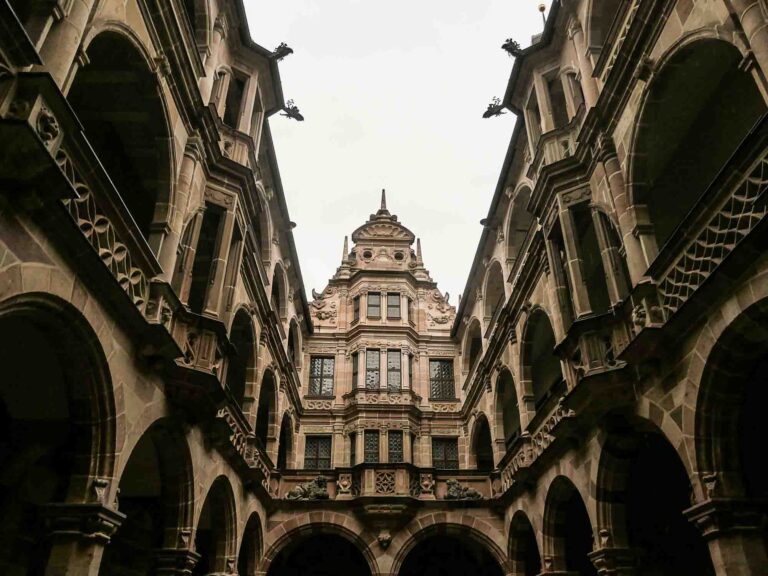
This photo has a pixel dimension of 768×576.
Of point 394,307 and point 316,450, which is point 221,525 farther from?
point 394,307

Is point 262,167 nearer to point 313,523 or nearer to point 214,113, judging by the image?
point 214,113

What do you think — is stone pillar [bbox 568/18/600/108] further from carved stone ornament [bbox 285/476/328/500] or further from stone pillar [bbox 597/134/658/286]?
carved stone ornament [bbox 285/476/328/500]

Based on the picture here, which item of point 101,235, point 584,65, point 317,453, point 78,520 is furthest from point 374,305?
point 78,520

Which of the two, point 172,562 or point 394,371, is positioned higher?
point 394,371

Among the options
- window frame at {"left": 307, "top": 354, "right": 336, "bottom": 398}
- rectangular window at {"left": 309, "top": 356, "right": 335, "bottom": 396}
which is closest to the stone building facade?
window frame at {"left": 307, "top": 354, "right": 336, "bottom": 398}

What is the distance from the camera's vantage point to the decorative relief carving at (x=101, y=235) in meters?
7.06

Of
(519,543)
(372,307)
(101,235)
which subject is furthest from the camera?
(372,307)

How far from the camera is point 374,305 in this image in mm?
28578

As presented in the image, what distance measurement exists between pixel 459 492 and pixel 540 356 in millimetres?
5147

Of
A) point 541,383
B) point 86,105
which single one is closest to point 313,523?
point 541,383

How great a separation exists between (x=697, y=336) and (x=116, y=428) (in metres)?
7.98

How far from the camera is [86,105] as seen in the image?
1100cm

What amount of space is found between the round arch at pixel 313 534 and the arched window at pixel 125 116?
37.2 feet

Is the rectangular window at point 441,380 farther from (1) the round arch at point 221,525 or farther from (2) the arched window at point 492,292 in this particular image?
(1) the round arch at point 221,525
